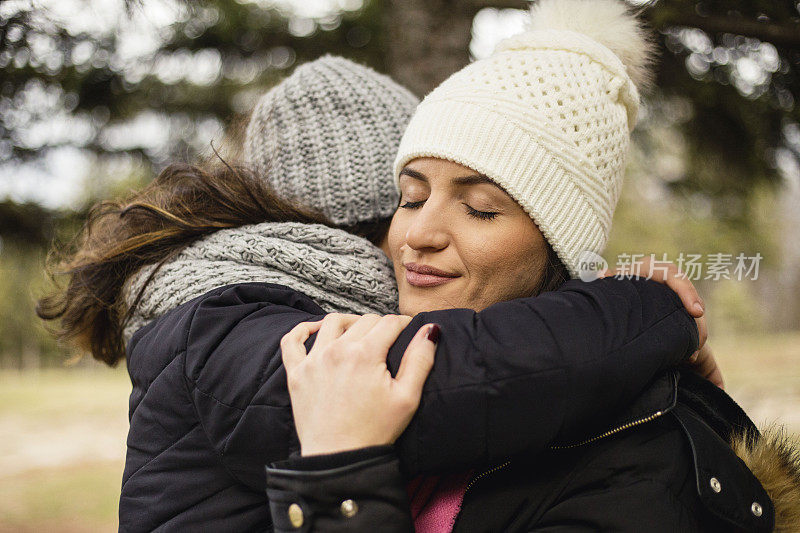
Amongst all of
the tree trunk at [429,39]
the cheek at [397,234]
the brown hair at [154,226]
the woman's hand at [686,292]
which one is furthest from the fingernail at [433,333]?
the tree trunk at [429,39]

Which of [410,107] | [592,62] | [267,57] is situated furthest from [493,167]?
[267,57]

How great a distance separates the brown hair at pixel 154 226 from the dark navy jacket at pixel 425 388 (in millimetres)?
332

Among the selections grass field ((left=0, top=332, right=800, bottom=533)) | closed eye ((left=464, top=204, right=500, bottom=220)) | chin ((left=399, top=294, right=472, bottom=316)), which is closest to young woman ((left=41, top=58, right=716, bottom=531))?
chin ((left=399, top=294, right=472, bottom=316))

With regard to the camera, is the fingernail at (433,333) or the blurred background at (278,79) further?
the blurred background at (278,79)

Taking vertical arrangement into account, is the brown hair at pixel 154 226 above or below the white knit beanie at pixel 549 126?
below

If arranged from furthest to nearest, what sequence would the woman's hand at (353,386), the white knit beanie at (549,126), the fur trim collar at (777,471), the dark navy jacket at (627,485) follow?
the white knit beanie at (549,126), the fur trim collar at (777,471), the dark navy jacket at (627,485), the woman's hand at (353,386)

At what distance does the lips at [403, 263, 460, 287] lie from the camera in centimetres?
179

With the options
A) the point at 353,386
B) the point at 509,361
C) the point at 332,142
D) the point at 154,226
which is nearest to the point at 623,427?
the point at 509,361

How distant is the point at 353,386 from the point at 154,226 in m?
1.09

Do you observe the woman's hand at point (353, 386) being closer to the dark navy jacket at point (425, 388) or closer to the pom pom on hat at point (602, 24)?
the dark navy jacket at point (425, 388)

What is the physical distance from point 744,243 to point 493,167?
433 cm

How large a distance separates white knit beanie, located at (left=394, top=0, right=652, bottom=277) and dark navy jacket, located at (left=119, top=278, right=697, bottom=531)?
1.14ft

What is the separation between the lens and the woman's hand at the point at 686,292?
1695 millimetres

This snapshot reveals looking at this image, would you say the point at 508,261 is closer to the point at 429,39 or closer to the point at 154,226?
the point at 154,226
